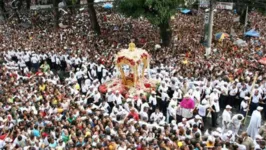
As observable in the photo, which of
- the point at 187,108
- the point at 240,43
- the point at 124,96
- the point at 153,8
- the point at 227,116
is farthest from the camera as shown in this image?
the point at 240,43

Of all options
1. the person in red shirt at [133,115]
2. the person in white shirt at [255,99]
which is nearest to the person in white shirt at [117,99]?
the person in red shirt at [133,115]

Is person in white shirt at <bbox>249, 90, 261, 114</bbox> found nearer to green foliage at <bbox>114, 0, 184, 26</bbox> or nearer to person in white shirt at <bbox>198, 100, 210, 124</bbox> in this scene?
person in white shirt at <bbox>198, 100, 210, 124</bbox>

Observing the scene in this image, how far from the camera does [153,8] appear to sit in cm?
1969

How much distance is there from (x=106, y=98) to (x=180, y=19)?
14732 mm

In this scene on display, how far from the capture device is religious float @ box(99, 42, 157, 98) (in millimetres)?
15258

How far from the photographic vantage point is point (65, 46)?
20.5m

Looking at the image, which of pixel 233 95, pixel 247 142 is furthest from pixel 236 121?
pixel 233 95

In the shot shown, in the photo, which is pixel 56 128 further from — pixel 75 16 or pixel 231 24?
pixel 75 16

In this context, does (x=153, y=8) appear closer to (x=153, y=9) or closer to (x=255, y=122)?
(x=153, y=9)

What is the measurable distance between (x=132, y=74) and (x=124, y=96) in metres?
1.26

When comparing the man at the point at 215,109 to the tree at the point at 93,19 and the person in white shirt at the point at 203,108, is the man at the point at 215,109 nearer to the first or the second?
the person in white shirt at the point at 203,108

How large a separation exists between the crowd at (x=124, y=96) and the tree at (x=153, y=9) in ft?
5.16

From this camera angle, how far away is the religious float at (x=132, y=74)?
15.3 metres

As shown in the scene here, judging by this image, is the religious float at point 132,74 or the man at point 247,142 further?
the religious float at point 132,74
